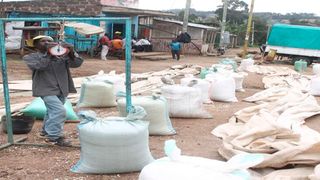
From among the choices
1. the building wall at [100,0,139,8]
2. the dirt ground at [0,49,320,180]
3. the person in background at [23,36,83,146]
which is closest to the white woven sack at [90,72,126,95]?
the dirt ground at [0,49,320,180]

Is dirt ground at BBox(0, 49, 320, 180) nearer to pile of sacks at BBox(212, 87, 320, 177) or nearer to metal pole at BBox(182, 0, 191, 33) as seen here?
pile of sacks at BBox(212, 87, 320, 177)

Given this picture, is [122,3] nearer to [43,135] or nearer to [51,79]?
[43,135]

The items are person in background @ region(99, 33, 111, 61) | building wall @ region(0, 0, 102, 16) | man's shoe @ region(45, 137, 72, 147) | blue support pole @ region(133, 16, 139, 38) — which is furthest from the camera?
blue support pole @ region(133, 16, 139, 38)

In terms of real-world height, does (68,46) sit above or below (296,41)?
above

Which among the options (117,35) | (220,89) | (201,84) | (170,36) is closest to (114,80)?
(201,84)

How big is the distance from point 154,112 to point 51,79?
4.30ft

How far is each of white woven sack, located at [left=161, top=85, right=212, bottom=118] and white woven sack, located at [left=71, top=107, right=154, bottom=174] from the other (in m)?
2.74

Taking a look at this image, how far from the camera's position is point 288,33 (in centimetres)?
2489

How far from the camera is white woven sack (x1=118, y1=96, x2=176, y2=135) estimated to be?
223 inches

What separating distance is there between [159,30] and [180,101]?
861 inches

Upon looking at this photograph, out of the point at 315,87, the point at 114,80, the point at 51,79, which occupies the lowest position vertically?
the point at 315,87

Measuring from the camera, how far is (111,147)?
13.6 ft

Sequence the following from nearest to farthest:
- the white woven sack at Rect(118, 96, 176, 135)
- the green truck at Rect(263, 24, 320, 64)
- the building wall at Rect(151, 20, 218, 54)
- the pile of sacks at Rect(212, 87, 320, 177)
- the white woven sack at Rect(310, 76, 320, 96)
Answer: the pile of sacks at Rect(212, 87, 320, 177), the white woven sack at Rect(118, 96, 176, 135), the white woven sack at Rect(310, 76, 320, 96), the green truck at Rect(263, 24, 320, 64), the building wall at Rect(151, 20, 218, 54)

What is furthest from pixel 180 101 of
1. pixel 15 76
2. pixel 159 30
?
pixel 159 30
